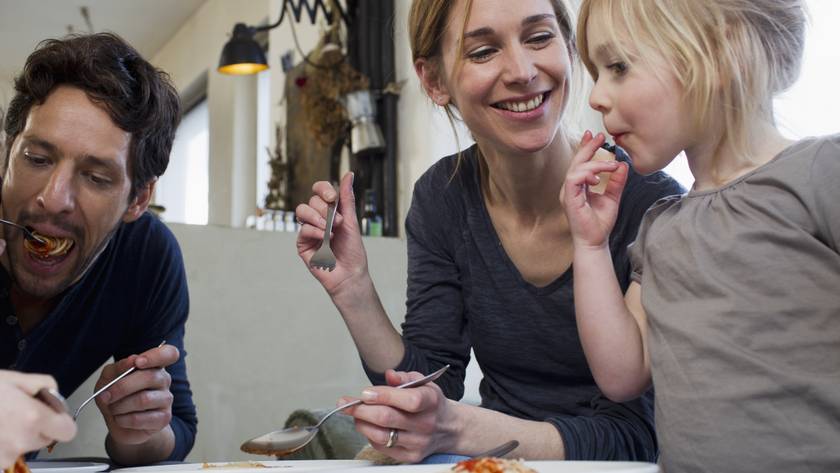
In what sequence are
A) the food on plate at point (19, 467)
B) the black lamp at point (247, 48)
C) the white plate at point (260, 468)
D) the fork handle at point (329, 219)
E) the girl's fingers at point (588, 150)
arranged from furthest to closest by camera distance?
the black lamp at point (247, 48) → the fork handle at point (329, 219) → the girl's fingers at point (588, 150) → the white plate at point (260, 468) → the food on plate at point (19, 467)

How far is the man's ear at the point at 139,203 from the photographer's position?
65.7 inches

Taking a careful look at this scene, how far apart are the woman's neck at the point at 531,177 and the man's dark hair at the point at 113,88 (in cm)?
61

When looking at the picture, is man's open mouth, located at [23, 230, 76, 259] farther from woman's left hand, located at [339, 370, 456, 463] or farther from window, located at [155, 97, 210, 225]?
window, located at [155, 97, 210, 225]

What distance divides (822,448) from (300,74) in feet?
11.2

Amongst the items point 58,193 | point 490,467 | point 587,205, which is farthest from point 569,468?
point 58,193

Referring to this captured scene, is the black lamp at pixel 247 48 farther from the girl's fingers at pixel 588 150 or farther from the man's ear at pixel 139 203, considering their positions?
the girl's fingers at pixel 588 150

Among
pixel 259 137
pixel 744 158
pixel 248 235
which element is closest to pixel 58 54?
pixel 248 235

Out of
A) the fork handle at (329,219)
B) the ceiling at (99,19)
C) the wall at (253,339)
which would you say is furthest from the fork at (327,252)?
the ceiling at (99,19)

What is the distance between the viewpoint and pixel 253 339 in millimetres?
2490

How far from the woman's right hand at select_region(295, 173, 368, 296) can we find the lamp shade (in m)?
2.37

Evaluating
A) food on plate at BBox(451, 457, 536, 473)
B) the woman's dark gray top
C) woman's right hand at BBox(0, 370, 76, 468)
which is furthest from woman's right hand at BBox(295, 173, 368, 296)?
woman's right hand at BBox(0, 370, 76, 468)

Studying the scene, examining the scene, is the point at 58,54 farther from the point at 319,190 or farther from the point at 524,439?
the point at 524,439

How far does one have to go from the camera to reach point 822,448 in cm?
87

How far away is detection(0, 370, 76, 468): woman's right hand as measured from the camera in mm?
634
